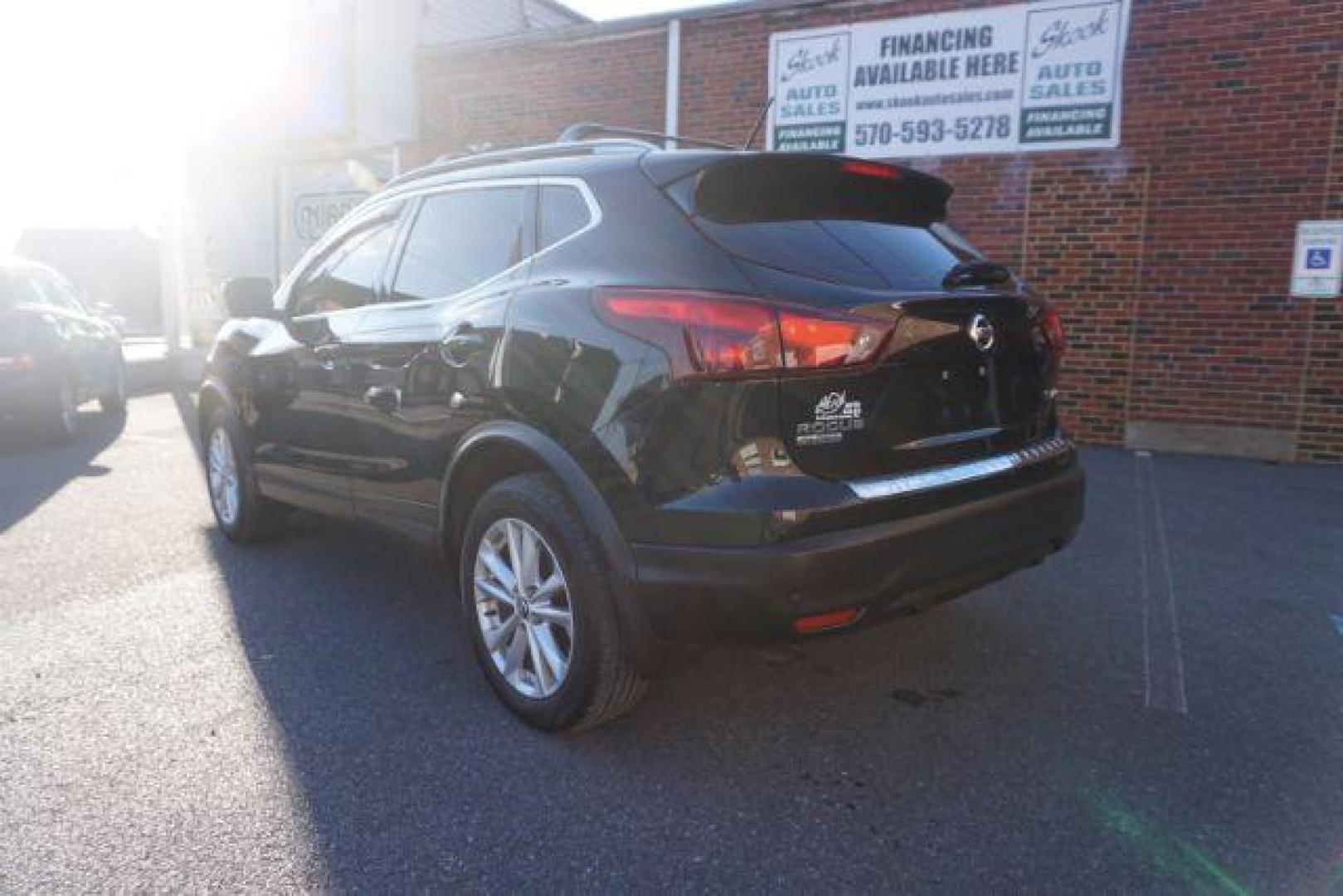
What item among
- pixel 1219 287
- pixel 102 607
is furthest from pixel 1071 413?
pixel 102 607

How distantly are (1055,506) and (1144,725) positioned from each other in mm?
746

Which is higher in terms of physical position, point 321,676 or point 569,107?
point 569,107

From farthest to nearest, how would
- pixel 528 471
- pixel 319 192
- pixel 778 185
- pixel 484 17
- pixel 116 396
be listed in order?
1. pixel 484 17
2. pixel 319 192
3. pixel 116 396
4. pixel 528 471
5. pixel 778 185

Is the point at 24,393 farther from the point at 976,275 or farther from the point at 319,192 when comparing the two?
the point at 976,275

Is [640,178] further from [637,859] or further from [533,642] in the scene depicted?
[637,859]

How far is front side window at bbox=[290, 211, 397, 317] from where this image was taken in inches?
152

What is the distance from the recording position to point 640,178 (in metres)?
2.80

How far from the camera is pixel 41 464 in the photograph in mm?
7645

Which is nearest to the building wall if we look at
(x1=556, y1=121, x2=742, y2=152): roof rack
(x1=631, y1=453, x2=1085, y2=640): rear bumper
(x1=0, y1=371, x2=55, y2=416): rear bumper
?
(x1=0, y1=371, x2=55, y2=416): rear bumper

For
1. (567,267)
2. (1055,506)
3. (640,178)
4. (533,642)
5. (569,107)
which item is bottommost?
(533,642)

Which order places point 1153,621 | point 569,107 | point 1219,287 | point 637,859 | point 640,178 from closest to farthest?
point 637,859
point 640,178
point 1153,621
point 1219,287
point 569,107

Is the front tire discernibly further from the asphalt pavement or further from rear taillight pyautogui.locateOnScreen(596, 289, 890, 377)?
rear taillight pyautogui.locateOnScreen(596, 289, 890, 377)

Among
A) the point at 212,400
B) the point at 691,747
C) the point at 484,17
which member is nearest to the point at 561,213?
the point at 691,747

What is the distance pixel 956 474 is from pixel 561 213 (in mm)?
1464
